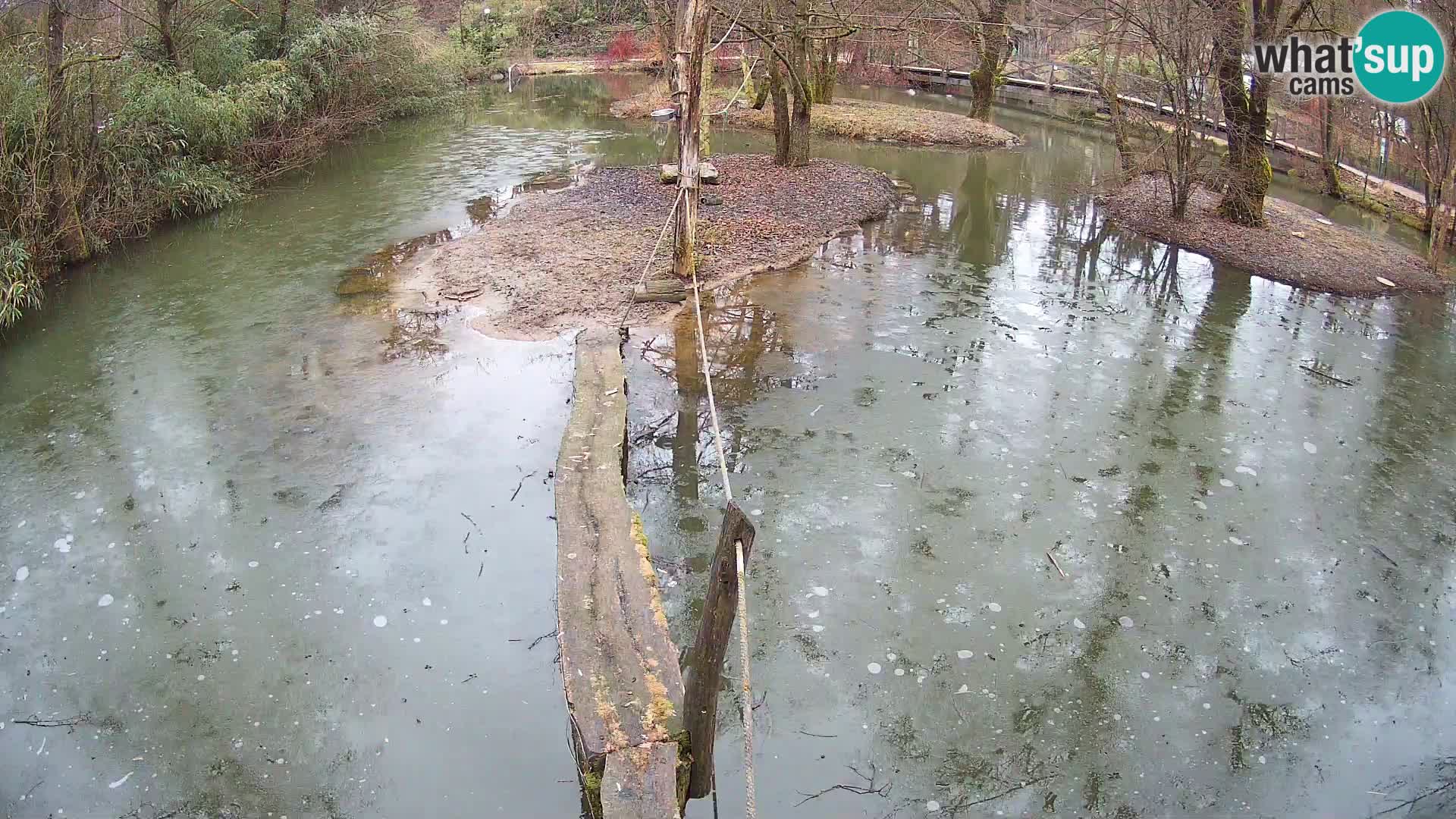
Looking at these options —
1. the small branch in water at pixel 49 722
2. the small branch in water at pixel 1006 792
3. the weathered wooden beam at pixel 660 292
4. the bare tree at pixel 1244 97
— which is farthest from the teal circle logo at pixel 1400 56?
the small branch in water at pixel 49 722

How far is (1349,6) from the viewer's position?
554 inches

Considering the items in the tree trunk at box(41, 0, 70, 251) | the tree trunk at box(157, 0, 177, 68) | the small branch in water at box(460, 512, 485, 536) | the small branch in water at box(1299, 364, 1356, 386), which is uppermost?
the tree trunk at box(157, 0, 177, 68)

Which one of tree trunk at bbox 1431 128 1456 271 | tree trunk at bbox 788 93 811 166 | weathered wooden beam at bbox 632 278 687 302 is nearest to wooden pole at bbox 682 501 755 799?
weathered wooden beam at bbox 632 278 687 302

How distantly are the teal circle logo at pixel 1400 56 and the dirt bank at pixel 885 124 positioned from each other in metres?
7.94

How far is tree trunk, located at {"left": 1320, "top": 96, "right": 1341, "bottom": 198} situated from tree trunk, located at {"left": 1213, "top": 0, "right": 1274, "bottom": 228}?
136 inches

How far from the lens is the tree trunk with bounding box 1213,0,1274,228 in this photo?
12.8 meters

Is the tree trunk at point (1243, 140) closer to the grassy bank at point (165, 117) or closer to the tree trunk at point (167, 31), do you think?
the grassy bank at point (165, 117)

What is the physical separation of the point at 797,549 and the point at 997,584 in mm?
1254

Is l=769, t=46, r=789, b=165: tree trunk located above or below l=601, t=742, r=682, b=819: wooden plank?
above

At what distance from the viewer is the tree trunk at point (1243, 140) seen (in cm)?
1276

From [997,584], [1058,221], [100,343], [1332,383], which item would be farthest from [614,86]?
[997,584]

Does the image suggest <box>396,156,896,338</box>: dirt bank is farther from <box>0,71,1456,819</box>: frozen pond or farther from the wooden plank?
the wooden plank

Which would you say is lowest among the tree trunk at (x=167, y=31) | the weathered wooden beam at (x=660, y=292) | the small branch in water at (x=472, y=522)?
the small branch in water at (x=472, y=522)

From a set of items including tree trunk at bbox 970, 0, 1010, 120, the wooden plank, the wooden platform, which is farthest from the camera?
tree trunk at bbox 970, 0, 1010, 120
